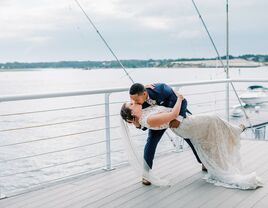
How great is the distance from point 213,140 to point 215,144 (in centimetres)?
4

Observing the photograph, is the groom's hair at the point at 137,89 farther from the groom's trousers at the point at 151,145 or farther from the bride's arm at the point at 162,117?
the groom's trousers at the point at 151,145

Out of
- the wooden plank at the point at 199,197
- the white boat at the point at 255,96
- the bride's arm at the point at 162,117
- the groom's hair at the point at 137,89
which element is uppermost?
the groom's hair at the point at 137,89

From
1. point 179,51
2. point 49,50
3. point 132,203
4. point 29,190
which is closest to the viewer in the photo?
point 132,203

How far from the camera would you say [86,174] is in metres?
3.78

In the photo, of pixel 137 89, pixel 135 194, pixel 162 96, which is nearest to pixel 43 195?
pixel 135 194

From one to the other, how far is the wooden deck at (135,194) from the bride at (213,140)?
104 millimetres

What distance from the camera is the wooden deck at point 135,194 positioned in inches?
119

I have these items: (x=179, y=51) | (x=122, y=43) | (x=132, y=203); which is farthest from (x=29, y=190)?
(x=179, y=51)

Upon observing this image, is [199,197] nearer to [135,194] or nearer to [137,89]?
[135,194]

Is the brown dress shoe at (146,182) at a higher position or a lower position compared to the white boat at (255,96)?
higher

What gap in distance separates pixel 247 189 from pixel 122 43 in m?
2.70

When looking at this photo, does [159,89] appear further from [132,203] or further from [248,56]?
[248,56]

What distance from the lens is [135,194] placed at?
324cm

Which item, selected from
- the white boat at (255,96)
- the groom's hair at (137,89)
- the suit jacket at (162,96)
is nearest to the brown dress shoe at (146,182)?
the suit jacket at (162,96)
